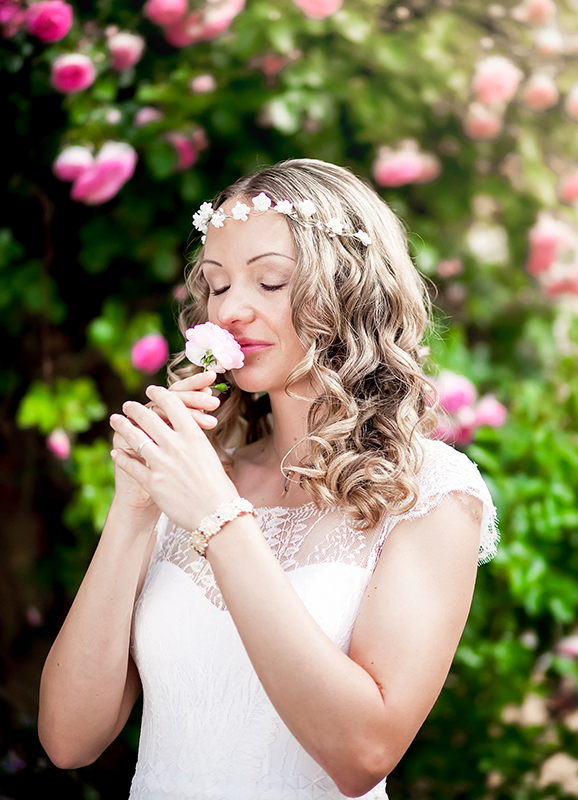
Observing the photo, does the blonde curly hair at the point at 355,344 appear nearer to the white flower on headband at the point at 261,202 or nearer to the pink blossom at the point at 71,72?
the white flower on headband at the point at 261,202

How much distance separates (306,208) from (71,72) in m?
1.07

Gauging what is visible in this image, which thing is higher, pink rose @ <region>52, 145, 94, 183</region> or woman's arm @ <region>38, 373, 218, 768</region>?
pink rose @ <region>52, 145, 94, 183</region>

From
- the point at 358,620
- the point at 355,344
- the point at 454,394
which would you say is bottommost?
the point at 454,394

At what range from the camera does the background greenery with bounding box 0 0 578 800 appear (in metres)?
2.34

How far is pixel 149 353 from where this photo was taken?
7.56 feet

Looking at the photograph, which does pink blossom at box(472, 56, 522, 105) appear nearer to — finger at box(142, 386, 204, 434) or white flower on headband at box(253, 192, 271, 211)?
white flower on headband at box(253, 192, 271, 211)

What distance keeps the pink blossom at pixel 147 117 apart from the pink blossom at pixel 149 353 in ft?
2.25

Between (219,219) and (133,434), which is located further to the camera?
(219,219)

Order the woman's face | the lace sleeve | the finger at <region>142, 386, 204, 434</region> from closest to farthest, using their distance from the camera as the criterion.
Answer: the finger at <region>142, 386, 204, 434</region>, the lace sleeve, the woman's face

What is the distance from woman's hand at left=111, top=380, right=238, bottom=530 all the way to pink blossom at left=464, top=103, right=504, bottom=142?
1.72 m

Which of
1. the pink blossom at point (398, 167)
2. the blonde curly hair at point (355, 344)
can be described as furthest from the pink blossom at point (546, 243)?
the blonde curly hair at point (355, 344)

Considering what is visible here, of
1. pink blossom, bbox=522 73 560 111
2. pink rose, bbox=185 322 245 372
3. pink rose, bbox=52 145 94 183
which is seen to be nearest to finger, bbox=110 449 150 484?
pink rose, bbox=185 322 245 372

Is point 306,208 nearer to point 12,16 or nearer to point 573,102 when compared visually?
point 12,16

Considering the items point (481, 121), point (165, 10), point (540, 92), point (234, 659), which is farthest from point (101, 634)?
point (540, 92)
